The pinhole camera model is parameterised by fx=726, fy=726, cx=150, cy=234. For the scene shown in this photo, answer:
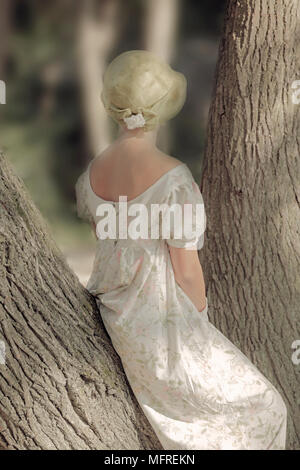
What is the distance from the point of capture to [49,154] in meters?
9.20

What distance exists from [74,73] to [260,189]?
7.73m

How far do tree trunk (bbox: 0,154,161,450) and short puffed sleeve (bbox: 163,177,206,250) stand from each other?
320 millimetres

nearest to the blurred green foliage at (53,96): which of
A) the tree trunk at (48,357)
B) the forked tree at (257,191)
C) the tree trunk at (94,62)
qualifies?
the tree trunk at (94,62)

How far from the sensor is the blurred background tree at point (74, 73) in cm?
906

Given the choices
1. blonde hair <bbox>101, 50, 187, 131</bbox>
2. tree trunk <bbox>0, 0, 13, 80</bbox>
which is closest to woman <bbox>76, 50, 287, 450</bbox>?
blonde hair <bbox>101, 50, 187, 131</bbox>

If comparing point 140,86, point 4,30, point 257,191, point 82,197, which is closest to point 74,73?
point 4,30

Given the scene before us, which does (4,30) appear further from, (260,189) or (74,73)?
(260,189)

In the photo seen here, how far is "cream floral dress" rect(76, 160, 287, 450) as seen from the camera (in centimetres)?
189

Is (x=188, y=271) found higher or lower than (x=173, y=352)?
higher

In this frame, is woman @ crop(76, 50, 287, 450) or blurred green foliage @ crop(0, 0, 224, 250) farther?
blurred green foliage @ crop(0, 0, 224, 250)

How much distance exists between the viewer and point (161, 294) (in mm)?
1910

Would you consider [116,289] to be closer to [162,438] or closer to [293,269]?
[162,438]

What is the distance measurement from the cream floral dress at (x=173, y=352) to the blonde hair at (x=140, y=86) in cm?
17

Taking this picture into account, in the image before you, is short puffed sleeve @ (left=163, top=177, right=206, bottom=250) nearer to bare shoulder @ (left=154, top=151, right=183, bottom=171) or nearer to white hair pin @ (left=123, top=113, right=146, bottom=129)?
bare shoulder @ (left=154, top=151, right=183, bottom=171)
